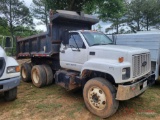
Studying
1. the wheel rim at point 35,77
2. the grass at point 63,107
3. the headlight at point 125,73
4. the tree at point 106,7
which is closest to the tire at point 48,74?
the wheel rim at point 35,77

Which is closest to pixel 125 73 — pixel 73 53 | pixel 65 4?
pixel 73 53

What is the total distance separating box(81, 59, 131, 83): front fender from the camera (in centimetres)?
382

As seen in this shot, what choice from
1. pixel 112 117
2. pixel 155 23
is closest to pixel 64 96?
pixel 112 117

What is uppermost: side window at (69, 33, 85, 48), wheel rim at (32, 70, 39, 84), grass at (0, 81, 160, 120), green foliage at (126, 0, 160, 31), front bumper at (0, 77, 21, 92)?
green foliage at (126, 0, 160, 31)

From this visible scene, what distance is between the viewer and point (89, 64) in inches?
177

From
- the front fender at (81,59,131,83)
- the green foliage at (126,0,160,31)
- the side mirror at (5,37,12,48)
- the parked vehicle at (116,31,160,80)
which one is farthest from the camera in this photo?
the green foliage at (126,0,160,31)

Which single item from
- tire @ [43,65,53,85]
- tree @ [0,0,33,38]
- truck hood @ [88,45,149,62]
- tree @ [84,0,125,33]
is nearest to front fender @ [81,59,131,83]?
truck hood @ [88,45,149,62]

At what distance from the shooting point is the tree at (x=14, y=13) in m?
28.7

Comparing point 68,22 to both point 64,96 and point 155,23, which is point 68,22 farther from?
point 155,23

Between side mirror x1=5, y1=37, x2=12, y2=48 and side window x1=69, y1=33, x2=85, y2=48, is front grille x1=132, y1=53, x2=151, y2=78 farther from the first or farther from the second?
side mirror x1=5, y1=37, x2=12, y2=48

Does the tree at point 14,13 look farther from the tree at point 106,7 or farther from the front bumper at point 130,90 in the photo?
the front bumper at point 130,90

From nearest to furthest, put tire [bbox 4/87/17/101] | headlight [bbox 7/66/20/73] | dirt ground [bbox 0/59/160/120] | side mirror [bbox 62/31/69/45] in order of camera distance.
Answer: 1. dirt ground [bbox 0/59/160/120]
2. headlight [bbox 7/66/20/73]
3. tire [bbox 4/87/17/101]
4. side mirror [bbox 62/31/69/45]

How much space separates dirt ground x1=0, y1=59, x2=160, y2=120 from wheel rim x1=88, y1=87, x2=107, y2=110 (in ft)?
0.99

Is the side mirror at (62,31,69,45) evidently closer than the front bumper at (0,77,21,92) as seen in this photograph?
No
